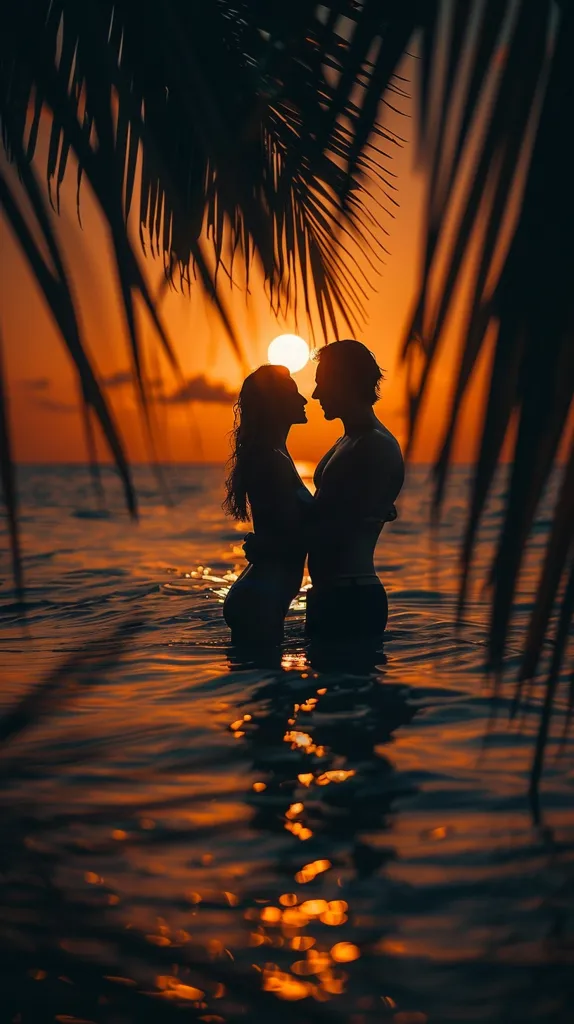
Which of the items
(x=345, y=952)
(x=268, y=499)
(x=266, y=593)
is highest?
(x=268, y=499)

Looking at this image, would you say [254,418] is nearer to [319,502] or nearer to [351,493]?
[319,502]

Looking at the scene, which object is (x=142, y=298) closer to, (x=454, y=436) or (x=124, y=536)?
(x=454, y=436)

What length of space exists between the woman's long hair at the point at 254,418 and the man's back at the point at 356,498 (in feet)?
1.59

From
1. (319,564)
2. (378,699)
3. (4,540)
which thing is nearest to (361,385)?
(319,564)

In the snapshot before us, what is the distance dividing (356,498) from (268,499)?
0.62 metres

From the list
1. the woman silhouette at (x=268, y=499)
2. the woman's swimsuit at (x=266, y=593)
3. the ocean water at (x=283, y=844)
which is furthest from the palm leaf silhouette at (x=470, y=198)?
the woman's swimsuit at (x=266, y=593)

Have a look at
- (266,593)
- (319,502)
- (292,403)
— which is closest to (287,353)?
(319,502)

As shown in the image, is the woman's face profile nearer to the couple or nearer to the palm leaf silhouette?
the couple

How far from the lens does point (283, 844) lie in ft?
9.45

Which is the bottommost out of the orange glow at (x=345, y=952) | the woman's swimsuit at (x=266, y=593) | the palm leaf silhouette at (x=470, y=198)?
the woman's swimsuit at (x=266, y=593)

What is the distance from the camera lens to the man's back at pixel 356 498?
5203 millimetres

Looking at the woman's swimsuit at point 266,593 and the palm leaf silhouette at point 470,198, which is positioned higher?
the palm leaf silhouette at point 470,198

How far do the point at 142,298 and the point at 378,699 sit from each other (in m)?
3.89

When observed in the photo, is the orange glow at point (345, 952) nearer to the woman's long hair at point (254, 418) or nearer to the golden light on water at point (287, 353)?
the golden light on water at point (287, 353)
